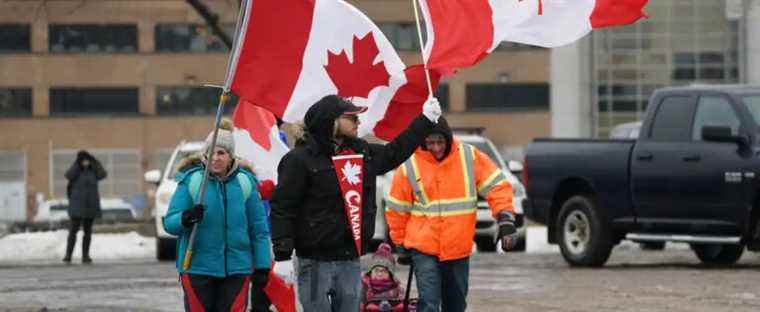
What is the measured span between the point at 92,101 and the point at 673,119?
53.8 metres

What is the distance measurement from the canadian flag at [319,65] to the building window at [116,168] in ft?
196

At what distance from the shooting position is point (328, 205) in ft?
30.7

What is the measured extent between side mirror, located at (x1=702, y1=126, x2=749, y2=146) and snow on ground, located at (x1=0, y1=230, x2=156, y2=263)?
35.5ft

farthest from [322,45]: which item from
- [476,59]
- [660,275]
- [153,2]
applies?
[153,2]

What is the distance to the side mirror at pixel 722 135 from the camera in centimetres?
1781

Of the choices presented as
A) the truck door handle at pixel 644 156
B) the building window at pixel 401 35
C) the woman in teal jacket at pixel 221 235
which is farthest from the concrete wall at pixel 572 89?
the woman in teal jacket at pixel 221 235

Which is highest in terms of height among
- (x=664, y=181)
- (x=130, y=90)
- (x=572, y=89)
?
(x=130, y=90)

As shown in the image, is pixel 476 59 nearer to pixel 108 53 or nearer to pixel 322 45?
pixel 322 45

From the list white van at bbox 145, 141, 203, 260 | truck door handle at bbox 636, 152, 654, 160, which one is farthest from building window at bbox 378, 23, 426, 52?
truck door handle at bbox 636, 152, 654, 160

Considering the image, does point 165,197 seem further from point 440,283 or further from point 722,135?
point 440,283

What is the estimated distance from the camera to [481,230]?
24.5 meters

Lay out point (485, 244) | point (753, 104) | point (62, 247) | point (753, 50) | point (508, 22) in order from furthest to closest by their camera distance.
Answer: point (753, 50) < point (62, 247) < point (485, 244) < point (753, 104) < point (508, 22)

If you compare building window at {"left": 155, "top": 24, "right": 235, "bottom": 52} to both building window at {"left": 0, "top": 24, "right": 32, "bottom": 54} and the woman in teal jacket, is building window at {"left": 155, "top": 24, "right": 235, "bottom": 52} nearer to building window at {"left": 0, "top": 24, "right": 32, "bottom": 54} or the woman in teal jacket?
building window at {"left": 0, "top": 24, "right": 32, "bottom": 54}

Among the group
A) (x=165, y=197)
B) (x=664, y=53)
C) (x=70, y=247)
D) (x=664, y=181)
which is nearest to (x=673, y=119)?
(x=664, y=181)
